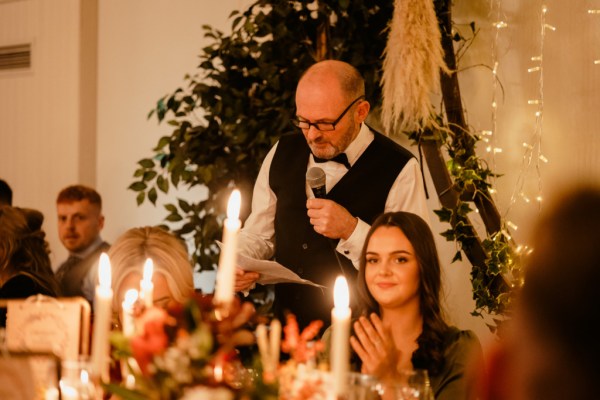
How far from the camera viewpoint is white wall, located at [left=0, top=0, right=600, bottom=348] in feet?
10.9

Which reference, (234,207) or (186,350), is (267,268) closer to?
(234,207)

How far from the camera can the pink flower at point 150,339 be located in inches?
43.4

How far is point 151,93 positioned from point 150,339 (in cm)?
391

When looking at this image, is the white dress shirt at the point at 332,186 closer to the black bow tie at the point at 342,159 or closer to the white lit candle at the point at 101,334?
the black bow tie at the point at 342,159

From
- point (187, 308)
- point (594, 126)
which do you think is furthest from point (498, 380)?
point (594, 126)

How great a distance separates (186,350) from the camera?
1.08 metres

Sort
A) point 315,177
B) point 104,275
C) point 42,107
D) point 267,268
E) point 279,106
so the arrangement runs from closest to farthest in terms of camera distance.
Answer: point 104,275 → point 267,268 → point 315,177 → point 279,106 → point 42,107

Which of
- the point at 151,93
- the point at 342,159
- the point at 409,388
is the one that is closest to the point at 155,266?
the point at 342,159

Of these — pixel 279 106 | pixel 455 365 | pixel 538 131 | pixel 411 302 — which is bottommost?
pixel 455 365

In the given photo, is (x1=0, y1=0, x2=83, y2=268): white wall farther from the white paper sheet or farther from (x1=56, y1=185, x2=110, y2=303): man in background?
the white paper sheet

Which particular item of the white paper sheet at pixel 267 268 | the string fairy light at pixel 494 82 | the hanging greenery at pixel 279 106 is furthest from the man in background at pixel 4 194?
the string fairy light at pixel 494 82

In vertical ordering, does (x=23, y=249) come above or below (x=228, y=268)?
below

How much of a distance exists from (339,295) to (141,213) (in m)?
3.85

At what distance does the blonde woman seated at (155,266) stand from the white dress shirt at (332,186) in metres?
0.48
